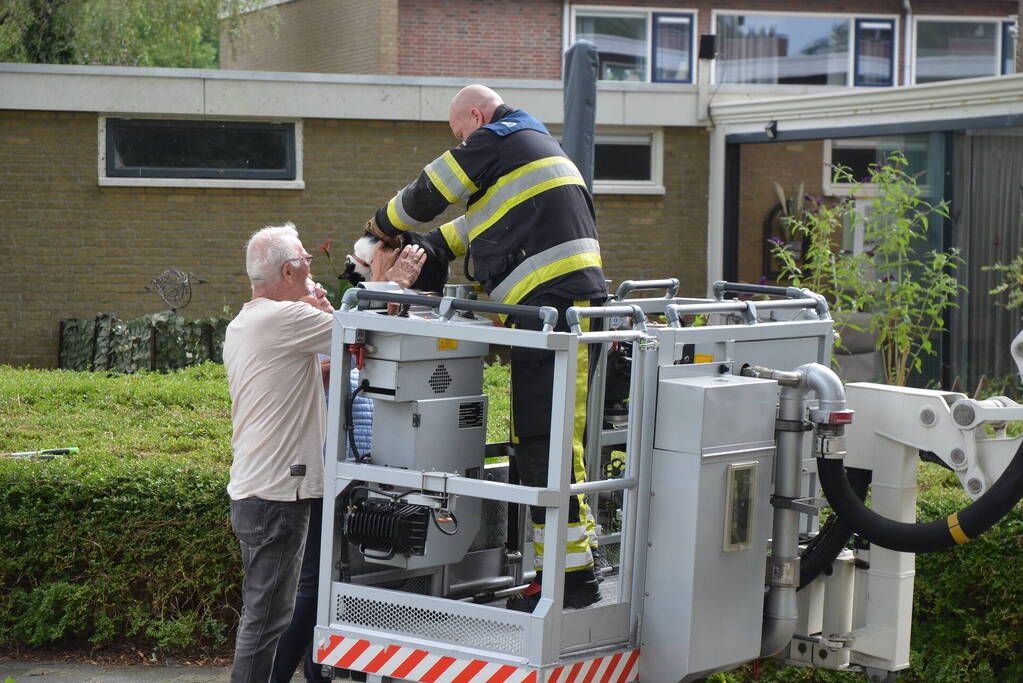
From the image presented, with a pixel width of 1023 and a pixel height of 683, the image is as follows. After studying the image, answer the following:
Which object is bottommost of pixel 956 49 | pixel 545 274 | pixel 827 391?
pixel 827 391

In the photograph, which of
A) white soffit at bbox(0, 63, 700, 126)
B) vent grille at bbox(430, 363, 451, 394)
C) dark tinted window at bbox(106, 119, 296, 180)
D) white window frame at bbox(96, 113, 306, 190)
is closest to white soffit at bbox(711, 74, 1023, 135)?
white soffit at bbox(0, 63, 700, 126)

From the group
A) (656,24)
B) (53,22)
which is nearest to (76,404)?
(53,22)

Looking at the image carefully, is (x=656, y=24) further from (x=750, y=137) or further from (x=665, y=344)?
(x=665, y=344)

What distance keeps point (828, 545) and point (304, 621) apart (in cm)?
209

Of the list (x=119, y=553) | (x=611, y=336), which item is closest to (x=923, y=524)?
(x=611, y=336)

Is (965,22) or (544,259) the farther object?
(965,22)

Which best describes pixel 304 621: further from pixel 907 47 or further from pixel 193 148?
pixel 907 47

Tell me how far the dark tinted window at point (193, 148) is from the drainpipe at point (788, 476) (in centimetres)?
1195

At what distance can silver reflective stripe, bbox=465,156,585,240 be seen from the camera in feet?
14.9

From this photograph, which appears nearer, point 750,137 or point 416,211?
point 416,211

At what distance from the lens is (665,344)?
3893mm

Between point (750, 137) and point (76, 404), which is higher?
point (750, 137)

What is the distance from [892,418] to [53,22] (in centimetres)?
1942

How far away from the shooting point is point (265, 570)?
4605 millimetres
